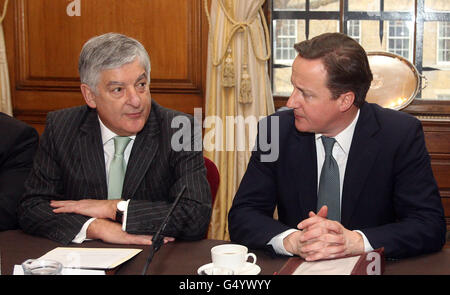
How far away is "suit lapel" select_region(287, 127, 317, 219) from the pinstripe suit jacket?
→ 14.1 inches

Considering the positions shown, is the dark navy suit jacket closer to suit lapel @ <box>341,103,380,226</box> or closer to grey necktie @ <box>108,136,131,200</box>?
Answer: suit lapel @ <box>341,103,380,226</box>

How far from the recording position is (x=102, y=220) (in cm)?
209

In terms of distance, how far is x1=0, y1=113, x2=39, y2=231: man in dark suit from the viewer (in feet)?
8.05

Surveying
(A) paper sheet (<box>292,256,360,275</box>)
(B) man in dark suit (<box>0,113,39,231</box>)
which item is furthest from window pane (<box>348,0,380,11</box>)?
(A) paper sheet (<box>292,256,360,275</box>)

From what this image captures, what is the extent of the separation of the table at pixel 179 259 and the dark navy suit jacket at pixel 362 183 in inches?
7.6

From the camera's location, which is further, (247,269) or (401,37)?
(401,37)

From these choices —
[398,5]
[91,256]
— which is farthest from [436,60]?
[91,256]

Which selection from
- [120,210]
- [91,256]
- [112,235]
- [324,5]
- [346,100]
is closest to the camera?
[91,256]

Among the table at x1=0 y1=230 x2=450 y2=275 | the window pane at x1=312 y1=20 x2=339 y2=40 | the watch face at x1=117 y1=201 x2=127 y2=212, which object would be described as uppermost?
the window pane at x1=312 y1=20 x2=339 y2=40

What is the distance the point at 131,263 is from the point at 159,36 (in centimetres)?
325

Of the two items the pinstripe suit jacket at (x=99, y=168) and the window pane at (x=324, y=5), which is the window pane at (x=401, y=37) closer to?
the window pane at (x=324, y=5)

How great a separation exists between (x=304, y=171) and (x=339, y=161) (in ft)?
0.48

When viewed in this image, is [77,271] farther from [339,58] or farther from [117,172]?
[339,58]

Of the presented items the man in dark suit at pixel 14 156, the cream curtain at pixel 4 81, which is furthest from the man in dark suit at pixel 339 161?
the cream curtain at pixel 4 81
